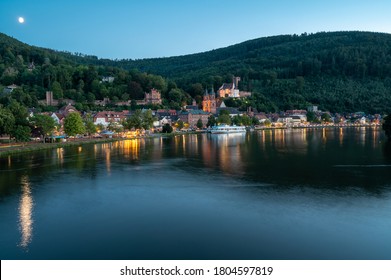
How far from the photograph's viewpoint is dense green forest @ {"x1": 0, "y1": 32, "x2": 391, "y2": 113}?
52781mm

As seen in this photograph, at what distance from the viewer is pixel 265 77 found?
2840 inches

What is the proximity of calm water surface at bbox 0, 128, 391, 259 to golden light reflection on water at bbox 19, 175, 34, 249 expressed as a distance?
0.06 feet

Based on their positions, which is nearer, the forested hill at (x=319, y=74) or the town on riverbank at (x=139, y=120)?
the town on riverbank at (x=139, y=120)

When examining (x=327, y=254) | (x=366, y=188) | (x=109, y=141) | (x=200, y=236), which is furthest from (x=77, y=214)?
(x=109, y=141)

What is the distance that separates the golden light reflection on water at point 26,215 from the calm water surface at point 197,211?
2 cm

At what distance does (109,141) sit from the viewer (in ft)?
98.8

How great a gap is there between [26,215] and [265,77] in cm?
6643

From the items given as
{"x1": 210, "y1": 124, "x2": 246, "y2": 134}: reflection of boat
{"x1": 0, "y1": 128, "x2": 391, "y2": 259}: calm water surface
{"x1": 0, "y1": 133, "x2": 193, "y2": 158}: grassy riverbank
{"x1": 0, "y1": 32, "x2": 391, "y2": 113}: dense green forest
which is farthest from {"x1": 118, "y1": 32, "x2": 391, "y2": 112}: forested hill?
{"x1": 0, "y1": 128, "x2": 391, "y2": 259}: calm water surface

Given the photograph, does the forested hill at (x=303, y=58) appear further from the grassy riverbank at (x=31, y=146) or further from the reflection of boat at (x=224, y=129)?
the grassy riverbank at (x=31, y=146)

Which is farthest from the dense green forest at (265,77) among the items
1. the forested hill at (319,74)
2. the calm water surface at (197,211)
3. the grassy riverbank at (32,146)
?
the calm water surface at (197,211)

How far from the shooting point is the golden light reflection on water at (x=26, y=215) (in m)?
7.41

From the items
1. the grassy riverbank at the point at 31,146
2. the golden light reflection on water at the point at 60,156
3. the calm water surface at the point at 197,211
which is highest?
the grassy riverbank at the point at 31,146

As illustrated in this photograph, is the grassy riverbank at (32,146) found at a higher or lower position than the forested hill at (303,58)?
lower

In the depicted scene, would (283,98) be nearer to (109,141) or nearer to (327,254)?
(109,141)
